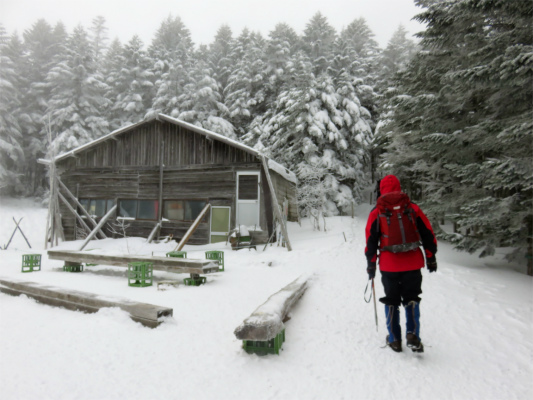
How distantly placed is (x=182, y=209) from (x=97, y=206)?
5402mm

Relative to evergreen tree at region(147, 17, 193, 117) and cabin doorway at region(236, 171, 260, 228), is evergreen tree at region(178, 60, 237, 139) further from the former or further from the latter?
cabin doorway at region(236, 171, 260, 228)

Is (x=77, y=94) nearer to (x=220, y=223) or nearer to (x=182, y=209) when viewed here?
(x=182, y=209)

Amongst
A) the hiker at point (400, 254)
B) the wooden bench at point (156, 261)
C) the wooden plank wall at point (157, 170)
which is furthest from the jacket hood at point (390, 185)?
the wooden plank wall at point (157, 170)

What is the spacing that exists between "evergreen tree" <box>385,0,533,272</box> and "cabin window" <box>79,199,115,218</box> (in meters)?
15.0

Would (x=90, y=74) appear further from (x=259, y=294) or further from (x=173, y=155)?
(x=259, y=294)

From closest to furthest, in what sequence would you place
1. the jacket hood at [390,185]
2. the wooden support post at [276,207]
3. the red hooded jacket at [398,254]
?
1. the red hooded jacket at [398,254]
2. the jacket hood at [390,185]
3. the wooden support post at [276,207]

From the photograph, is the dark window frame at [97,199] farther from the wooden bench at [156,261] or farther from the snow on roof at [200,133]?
the wooden bench at [156,261]

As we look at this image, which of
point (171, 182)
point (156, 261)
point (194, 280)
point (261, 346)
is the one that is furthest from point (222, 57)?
point (261, 346)

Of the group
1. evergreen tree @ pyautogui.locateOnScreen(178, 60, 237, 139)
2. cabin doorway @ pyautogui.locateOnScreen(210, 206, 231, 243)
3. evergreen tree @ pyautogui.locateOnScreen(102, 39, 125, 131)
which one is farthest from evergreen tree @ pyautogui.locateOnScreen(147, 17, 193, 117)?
cabin doorway @ pyautogui.locateOnScreen(210, 206, 231, 243)

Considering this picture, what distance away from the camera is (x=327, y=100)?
23000mm

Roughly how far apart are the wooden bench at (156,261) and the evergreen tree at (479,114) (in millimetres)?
6677

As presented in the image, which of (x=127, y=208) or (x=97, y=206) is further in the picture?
(x=97, y=206)

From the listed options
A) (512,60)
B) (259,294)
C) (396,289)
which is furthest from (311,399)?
(512,60)

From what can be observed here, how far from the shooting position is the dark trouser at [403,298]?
3795 mm
